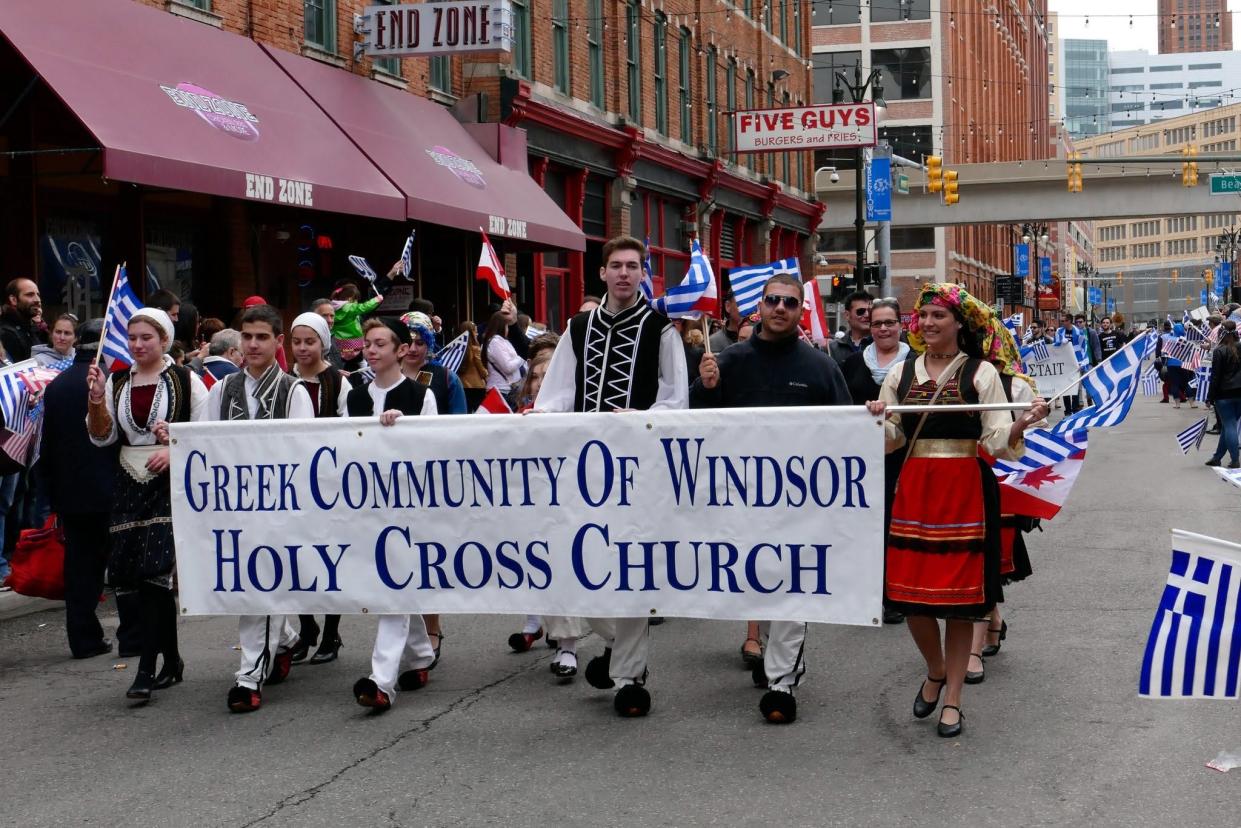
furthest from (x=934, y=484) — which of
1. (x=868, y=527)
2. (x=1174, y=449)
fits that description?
(x=1174, y=449)

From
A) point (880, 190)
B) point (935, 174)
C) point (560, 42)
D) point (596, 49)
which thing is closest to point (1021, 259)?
point (880, 190)

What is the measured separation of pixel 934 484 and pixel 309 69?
13.2 meters

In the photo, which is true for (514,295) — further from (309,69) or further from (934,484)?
→ (934,484)

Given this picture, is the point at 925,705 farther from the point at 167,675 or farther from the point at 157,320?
the point at 157,320

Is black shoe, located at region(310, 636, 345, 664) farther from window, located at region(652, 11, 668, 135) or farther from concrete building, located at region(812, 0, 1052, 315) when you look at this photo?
concrete building, located at region(812, 0, 1052, 315)

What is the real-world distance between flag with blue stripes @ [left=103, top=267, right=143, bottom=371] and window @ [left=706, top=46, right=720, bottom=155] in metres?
26.4

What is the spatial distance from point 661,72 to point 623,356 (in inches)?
966

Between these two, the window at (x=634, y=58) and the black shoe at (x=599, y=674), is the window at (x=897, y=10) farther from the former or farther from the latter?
the black shoe at (x=599, y=674)

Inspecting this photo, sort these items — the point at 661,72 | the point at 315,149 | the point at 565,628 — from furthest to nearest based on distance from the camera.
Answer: the point at 661,72 < the point at 315,149 < the point at 565,628

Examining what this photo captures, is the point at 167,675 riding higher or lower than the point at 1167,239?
lower

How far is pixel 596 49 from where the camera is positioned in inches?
1073

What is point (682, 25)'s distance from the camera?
3212 centimetres

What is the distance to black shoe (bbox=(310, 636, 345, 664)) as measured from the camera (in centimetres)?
834

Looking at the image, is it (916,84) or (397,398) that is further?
(916,84)
